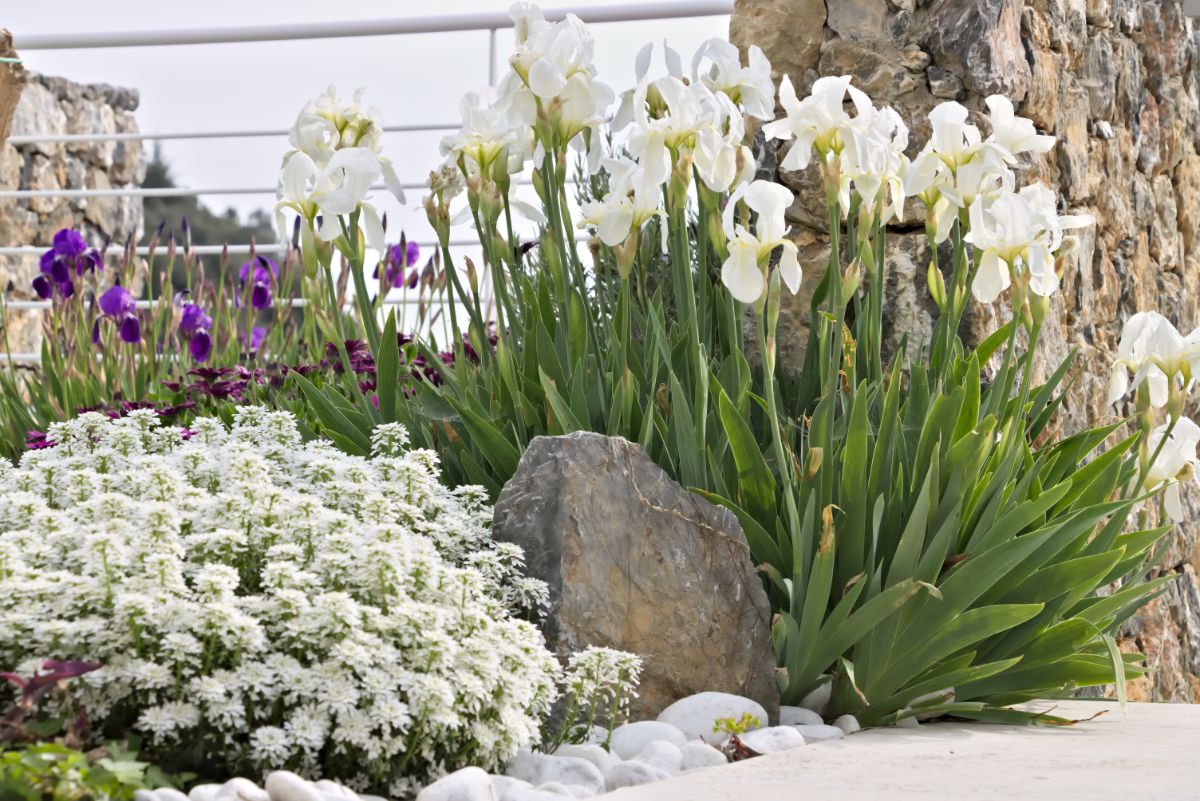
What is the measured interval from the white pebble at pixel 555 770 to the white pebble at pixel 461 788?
18 centimetres

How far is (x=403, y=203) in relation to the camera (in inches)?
102

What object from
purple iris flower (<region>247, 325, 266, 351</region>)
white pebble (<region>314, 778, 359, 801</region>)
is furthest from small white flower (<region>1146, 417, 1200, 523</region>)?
purple iris flower (<region>247, 325, 266, 351</region>)

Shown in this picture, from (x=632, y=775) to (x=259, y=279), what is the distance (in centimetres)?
315

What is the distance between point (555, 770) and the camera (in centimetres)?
187

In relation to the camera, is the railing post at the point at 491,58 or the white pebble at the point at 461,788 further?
the railing post at the point at 491,58

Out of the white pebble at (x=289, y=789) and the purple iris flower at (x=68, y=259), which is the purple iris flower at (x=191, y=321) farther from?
the white pebble at (x=289, y=789)

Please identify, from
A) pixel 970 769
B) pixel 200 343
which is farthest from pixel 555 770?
pixel 200 343

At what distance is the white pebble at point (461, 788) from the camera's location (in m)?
1.62

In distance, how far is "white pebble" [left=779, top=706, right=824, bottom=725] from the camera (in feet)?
7.50

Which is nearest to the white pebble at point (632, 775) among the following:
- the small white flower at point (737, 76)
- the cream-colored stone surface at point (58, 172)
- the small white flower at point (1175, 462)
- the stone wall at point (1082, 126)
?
the small white flower at point (737, 76)

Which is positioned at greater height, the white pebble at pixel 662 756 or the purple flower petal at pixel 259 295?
the purple flower petal at pixel 259 295

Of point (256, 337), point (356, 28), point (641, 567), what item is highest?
point (356, 28)

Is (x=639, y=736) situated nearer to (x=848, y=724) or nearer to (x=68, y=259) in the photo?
(x=848, y=724)

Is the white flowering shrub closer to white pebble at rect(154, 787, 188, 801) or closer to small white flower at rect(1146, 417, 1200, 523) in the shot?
white pebble at rect(154, 787, 188, 801)
